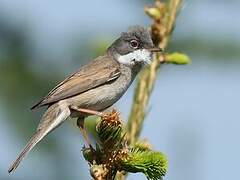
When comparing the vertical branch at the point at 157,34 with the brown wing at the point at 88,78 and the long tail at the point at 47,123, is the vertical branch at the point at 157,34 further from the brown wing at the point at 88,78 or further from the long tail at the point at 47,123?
the brown wing at the point at 88,78

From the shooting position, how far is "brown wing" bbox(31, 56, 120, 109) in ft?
16.5

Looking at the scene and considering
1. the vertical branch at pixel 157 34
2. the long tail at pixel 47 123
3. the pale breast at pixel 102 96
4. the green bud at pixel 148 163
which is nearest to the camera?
the green bud at pixel 148 163

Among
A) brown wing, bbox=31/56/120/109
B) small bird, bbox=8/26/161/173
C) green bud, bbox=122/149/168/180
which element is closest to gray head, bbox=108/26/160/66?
small bird, bbox=8/26/161/173

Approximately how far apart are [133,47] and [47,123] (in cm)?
143

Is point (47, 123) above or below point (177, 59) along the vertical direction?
below

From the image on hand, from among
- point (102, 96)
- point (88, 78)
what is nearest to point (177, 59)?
point (102, 96)

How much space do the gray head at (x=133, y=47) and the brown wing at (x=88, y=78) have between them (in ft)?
0.34

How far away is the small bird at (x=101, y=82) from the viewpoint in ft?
16.4

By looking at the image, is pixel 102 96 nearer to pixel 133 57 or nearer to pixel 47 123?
pixel 133 57

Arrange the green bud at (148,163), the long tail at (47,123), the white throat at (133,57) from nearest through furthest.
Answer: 1. the green bud at (148,163)
2. the long tail at (47,123)
3. the white throat at (133,57)

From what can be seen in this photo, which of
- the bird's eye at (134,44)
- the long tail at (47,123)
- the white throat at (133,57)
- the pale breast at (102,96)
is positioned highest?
the bird's eye at (134,44)

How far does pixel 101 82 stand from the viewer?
18.2 feet

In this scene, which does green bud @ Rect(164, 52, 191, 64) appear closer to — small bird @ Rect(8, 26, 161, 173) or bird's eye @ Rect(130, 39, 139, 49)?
small bird @ Rect(8, 26, 161, 173)

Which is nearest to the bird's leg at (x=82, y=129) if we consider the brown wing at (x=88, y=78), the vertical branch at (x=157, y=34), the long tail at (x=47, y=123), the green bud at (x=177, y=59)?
the long tail at (x=47, y=123)
